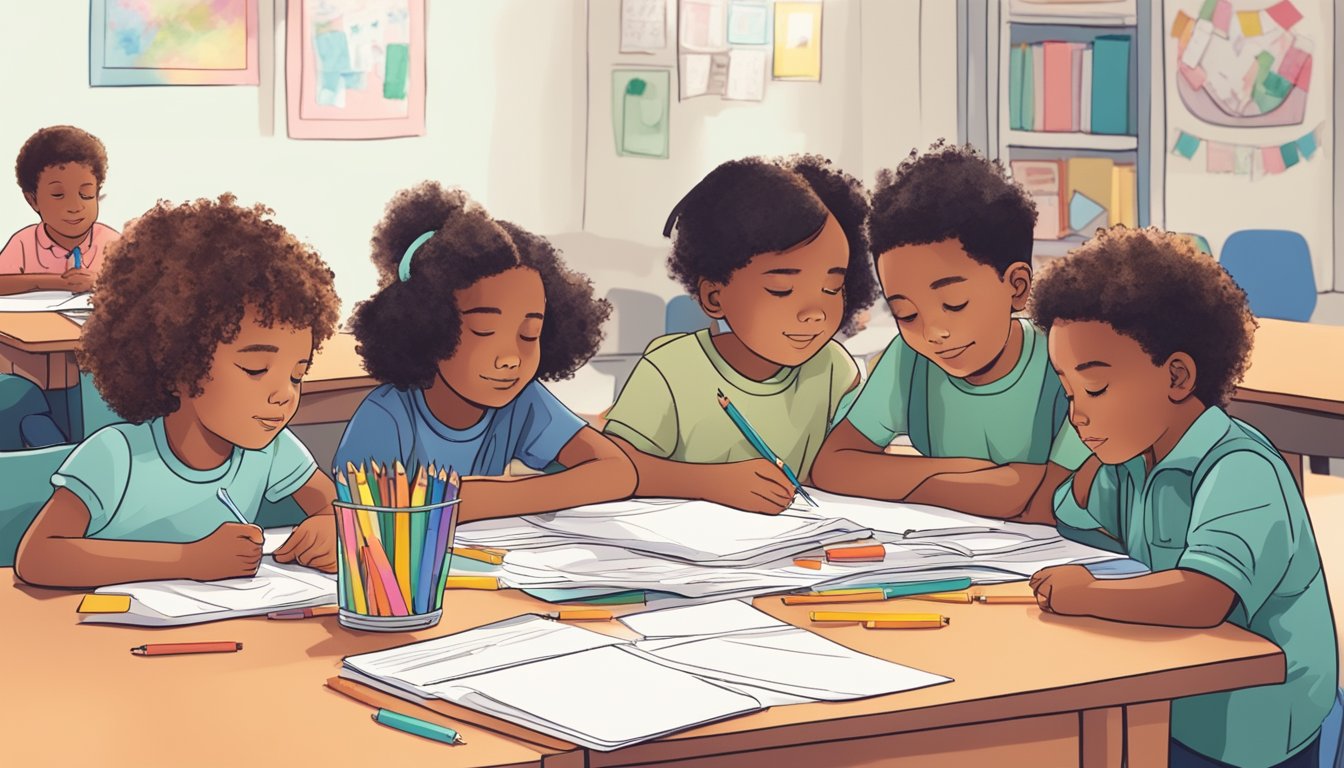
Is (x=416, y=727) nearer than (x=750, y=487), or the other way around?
(x=416, y=727)

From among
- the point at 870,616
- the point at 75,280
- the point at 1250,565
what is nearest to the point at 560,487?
the point at 870,616

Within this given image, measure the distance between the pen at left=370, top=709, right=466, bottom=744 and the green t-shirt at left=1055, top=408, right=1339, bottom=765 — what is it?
677 mm

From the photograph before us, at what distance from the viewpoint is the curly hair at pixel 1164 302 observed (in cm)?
133

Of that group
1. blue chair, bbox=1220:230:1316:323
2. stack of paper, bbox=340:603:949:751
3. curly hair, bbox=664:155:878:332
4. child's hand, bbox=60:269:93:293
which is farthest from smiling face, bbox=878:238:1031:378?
child's hand, bbox=60:269:93:293

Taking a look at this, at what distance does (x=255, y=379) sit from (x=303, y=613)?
9.8 inches

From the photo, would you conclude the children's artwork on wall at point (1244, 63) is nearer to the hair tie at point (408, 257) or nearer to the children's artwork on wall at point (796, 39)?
the children's artwork on wall at point (796, 39)

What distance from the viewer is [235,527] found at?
140 cm

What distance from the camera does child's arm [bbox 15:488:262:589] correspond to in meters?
1.37

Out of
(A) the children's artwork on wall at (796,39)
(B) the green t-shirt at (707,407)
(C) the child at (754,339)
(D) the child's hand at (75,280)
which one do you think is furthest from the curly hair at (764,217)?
(A) the children's artwork on wall at (796,39)

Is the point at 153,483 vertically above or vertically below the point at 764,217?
below

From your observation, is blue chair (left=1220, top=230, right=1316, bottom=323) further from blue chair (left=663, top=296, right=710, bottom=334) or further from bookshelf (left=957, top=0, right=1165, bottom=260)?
blue chair (left=663, top=296, right=710, bottom=334)

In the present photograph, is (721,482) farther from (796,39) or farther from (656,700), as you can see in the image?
(796,39)

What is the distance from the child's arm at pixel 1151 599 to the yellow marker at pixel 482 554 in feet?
1.82

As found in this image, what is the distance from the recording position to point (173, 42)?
171 inches
